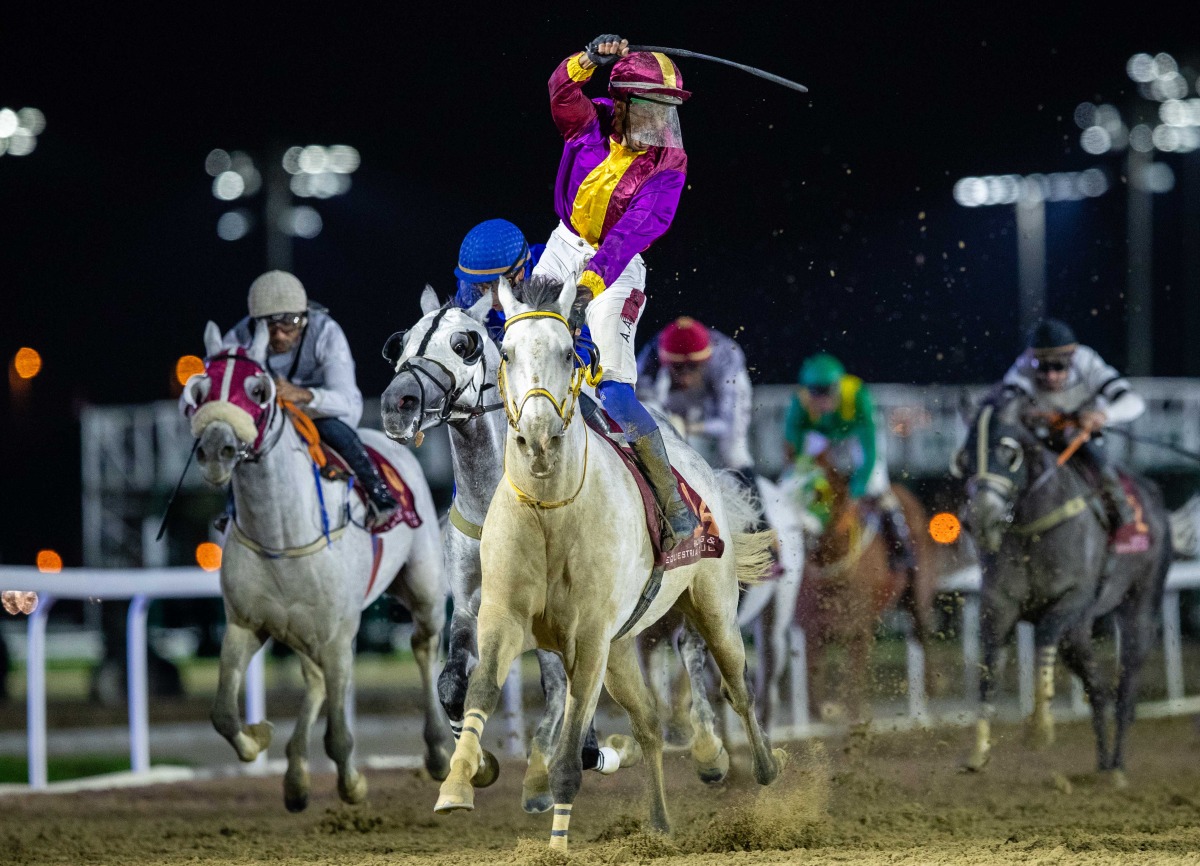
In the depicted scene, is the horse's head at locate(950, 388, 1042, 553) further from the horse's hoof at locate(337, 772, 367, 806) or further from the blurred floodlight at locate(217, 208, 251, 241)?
the blurred floodlight at locate(217, 208, 251, 241)

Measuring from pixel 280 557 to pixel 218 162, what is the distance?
1578 centimetres

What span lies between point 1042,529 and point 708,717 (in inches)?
126

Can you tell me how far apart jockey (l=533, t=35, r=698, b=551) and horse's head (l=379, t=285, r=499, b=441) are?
47cm

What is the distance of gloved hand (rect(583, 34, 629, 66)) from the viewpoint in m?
5.85

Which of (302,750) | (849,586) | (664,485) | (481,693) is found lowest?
(302,750)

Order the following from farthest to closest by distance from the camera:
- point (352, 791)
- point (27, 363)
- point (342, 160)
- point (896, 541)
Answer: point (342, 160), point (27, 363), point (896, 541), point (352, 791)

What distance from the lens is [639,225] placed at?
577cm

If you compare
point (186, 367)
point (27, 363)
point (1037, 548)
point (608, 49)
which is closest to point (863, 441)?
point (1037, 548)

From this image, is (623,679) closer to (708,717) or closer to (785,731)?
(708,717)

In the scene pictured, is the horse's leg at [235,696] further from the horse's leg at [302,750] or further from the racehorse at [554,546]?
the racehorse at [554,546]

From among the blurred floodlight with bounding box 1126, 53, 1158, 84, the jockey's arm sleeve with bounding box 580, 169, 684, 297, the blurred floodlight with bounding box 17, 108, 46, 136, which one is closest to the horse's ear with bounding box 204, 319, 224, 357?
the jockey's arm sleeve with bounding box 580, 169, 684, 297

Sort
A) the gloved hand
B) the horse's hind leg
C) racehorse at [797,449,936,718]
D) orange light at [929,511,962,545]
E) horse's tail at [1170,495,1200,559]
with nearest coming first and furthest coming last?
the gloved hand → the horse's hind leg → horse's tail at [1170,495,1200,559] → racehorse at [797,449,936,718] → orange light at [929,511,962,545]

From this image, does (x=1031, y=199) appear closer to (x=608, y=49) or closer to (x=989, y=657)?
(x=989, y=657)

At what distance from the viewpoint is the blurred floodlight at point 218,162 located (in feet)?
70.2
